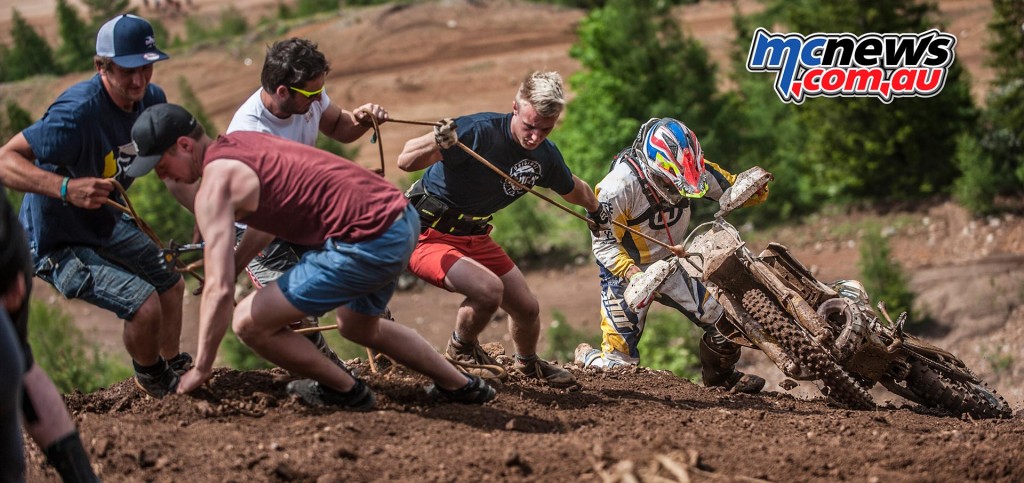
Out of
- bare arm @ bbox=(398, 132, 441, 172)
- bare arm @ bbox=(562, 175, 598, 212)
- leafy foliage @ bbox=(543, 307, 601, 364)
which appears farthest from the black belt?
leafy foliage @ bbox=(543, 307, 601, 364)

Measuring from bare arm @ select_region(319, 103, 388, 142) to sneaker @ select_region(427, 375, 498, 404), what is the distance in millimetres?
1673

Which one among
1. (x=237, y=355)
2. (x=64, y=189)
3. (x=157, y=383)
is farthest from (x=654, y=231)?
(x=237, y=355)

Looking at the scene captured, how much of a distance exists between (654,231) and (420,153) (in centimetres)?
198

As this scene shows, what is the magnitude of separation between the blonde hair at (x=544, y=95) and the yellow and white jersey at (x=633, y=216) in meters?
1.24

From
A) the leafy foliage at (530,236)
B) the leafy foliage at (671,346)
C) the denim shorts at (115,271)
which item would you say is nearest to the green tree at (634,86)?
the leafy foliage at (530,236)

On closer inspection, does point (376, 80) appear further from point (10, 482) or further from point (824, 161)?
point (10, 482)

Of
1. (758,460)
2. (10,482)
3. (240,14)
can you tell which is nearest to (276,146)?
(10,482)

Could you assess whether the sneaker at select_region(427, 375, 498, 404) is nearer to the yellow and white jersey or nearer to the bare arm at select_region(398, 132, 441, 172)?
the bare arm at select_region(398, 132, 441, 172)

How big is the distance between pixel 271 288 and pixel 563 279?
13258 mm

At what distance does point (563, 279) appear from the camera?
1883 centimetres

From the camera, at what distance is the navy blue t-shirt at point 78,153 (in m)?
5.97

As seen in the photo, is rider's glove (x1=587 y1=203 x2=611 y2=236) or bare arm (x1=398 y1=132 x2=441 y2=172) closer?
bare arm (x1=398 y1=132 x2=441 y2=172)

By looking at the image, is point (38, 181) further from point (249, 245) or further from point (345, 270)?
point (345, 270)

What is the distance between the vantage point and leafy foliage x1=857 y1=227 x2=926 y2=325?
583 inches
